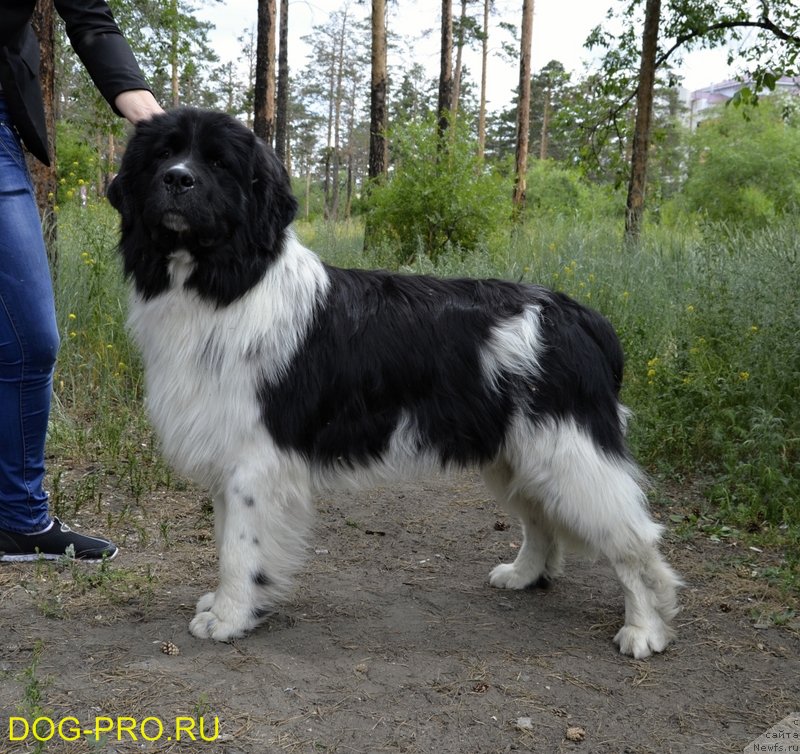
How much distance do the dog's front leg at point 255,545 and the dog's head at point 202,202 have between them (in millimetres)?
715

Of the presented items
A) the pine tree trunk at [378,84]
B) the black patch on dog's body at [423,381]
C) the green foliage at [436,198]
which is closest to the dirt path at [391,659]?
the black patch on dog's body at [423,381]

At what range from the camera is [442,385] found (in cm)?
309

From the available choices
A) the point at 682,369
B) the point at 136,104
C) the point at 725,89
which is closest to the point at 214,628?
the point at 136,104

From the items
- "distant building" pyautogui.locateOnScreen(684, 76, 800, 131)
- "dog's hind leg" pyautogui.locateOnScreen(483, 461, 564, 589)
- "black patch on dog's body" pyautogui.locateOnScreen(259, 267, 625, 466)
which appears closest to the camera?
"black patch on dog's body" pyautogui.locateOnScreen(259, 267, 625, 466)

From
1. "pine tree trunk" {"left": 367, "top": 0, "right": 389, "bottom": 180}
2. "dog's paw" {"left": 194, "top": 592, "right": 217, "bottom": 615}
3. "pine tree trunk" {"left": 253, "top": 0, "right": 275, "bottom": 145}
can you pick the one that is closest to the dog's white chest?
"dog's paw" {"left": 194, "top": 592, "right": 217, "bottom": 615}

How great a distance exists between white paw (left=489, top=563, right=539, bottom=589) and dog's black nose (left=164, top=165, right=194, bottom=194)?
2.24 m

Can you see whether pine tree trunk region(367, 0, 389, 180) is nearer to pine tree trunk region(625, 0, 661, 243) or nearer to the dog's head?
pine tree trunk region(625, 0, 661, 243)

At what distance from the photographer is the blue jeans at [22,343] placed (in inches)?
129

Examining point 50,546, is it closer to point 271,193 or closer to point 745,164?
point 271,193

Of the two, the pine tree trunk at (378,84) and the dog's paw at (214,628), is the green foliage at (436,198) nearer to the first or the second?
the pine tree trunk at (378,84)

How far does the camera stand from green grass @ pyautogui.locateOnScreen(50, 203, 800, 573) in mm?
4621

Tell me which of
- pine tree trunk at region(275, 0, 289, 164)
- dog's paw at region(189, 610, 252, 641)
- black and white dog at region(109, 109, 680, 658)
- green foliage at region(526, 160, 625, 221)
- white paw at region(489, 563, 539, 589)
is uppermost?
pine tree trunk at region(275, 0, 289, 164)

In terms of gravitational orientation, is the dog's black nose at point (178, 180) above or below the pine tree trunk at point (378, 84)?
below

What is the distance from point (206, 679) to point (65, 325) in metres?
4.01
